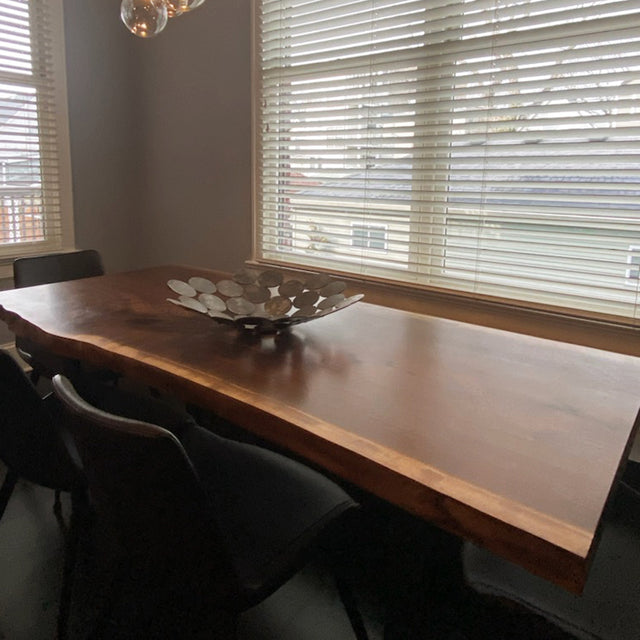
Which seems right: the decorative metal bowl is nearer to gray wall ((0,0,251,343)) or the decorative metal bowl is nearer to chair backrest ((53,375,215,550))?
chair backrest ((53,375,215,550))

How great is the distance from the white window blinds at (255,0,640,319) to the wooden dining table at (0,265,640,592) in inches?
28.6

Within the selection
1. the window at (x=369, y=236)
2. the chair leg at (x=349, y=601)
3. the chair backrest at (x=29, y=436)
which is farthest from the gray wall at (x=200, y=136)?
the chair leg at (x=349, y=601)

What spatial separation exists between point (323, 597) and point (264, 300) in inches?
33.1

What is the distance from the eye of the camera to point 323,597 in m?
1.57

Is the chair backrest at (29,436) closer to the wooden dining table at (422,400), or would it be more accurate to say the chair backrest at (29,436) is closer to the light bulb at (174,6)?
the wooden dining table at (422,400)

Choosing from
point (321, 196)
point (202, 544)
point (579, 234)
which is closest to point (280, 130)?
point (321, 196)

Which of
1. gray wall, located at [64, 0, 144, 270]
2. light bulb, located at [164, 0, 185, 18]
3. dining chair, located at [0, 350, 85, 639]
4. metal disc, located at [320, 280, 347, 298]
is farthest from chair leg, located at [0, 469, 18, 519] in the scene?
gray wall, located at [64, 0, 144, 270]

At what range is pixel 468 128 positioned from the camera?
2.21 meters

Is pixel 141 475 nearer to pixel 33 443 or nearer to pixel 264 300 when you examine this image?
pixel 33 443

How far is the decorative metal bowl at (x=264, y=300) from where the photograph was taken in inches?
56.7

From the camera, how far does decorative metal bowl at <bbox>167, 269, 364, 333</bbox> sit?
56.7 inches

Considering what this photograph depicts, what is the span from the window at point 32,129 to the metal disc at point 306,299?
2209 millimetres

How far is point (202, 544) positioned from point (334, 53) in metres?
2.32

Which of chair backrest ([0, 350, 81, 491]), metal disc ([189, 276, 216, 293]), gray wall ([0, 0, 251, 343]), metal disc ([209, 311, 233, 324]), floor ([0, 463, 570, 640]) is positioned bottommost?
floor ([0, 463, 570, 640])
